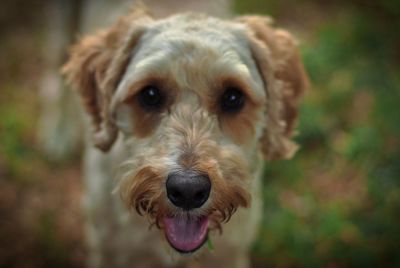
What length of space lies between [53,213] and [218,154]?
106 inches

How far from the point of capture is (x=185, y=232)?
2756mm

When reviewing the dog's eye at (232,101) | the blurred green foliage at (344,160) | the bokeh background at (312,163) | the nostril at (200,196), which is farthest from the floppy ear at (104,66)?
the blurred green foliage at (344,160)

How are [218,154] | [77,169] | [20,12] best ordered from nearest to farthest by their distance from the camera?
[218,154], [77,169], [20,12]

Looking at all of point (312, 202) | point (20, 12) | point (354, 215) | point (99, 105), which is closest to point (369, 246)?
point (354, 215)

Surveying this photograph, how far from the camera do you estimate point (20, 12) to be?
6.84 meters

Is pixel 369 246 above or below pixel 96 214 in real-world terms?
Answer: below

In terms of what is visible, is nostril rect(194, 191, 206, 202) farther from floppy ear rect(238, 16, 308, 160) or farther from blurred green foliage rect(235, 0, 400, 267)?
blurred green foliage rect(235, 0, 400, 267)

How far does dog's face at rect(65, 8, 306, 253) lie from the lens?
8.57 feet

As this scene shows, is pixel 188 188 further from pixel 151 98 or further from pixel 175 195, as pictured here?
pixel 151 98

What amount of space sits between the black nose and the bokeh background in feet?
7.14

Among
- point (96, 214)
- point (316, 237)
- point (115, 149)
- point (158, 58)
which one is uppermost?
point (158, 58)

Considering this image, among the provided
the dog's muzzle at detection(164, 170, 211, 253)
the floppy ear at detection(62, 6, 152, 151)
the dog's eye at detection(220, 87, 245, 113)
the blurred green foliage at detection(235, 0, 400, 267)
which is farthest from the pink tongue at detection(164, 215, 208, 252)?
the blurred green foliage at detection(235, 0, 400, 267)

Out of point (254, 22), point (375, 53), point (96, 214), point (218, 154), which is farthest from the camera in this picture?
point (375, 53)

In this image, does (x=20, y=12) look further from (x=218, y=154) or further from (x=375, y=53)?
(x=218, y=154)
